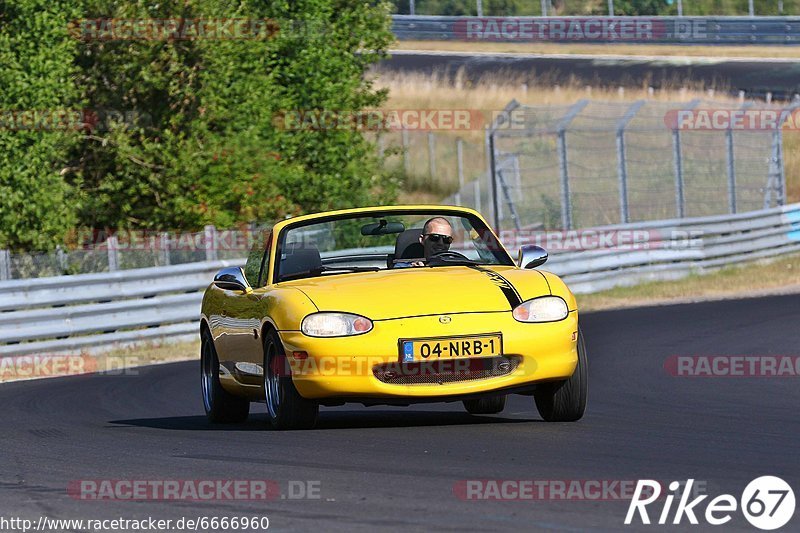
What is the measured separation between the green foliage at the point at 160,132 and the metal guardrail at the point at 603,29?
3038 centimetres

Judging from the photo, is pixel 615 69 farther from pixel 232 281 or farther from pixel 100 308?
pixel 232 281

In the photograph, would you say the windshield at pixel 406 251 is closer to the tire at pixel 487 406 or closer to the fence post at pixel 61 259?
the tire at pixel 487 406

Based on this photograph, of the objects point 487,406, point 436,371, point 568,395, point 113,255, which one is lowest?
point 113,255

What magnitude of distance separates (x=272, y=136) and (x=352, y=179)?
71.9 inches

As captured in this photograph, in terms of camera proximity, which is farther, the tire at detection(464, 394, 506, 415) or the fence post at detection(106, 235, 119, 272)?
the fence post at detection(106, 235, 119, 272)

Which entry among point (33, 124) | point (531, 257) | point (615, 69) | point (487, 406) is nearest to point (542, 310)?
point (531, 257)

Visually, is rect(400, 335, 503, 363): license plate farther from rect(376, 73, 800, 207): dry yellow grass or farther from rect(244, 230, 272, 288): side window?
rect(376, 73, 800, 207): dry yellow grass

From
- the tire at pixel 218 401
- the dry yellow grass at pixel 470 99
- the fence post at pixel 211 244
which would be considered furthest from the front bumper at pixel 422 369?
the dry yellow grass at pixel 470 99

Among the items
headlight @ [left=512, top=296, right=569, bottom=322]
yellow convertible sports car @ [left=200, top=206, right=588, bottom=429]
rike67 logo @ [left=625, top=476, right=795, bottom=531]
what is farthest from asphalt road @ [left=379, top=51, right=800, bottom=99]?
rike67 logo @ [left=625, top=476, right=795, bottom=531]

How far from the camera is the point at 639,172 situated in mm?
42281

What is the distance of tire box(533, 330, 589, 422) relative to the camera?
9.04 m

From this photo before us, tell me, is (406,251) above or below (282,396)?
above

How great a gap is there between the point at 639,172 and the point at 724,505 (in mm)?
36777

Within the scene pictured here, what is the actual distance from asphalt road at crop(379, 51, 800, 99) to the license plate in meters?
39.0
